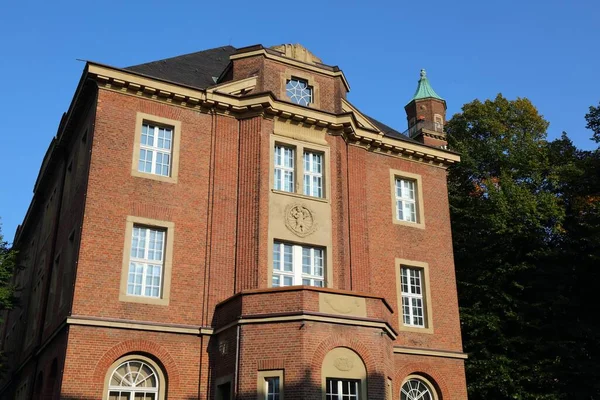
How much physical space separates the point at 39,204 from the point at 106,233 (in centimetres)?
1251

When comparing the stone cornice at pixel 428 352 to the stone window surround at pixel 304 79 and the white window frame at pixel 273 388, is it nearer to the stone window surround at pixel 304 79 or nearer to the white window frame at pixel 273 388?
the white window frame at pixel 273 388

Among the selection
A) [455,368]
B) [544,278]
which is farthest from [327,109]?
[544,278]

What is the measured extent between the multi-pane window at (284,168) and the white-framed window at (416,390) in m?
7.86

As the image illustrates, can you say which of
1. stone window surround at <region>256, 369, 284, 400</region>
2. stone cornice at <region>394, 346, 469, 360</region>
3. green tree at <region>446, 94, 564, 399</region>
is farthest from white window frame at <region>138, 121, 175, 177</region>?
green tree at <region>446, 94, 564, 399</region>

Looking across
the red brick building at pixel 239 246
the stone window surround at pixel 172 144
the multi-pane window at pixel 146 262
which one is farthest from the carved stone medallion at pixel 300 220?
the multi-pane window at pixel 146 262

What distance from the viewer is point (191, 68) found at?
26.6 meters

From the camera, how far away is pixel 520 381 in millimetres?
28188

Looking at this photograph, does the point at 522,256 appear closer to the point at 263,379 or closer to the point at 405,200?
the point at 405,200

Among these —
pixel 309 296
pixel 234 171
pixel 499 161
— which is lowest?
pixel 309 296

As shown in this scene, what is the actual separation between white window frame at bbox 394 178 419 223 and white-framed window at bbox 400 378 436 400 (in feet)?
20.1

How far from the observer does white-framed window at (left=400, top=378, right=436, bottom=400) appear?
23312mm

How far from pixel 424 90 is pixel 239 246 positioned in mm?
36287

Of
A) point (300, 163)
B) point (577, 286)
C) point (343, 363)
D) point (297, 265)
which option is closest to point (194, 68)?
point (300, 163)

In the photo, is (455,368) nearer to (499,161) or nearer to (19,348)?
(499,161)
